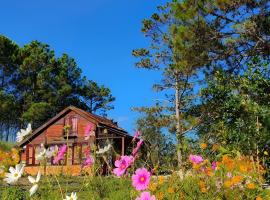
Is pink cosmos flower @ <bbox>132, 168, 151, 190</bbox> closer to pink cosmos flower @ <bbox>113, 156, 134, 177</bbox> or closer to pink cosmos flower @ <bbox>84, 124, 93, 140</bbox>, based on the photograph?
pink cosmos flower @ <bbox>113, 156, 134, 177</bbox>

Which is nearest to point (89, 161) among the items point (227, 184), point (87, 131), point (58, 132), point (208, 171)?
point (87, 131)

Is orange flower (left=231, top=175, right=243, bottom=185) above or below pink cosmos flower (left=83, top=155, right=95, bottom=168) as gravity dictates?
below

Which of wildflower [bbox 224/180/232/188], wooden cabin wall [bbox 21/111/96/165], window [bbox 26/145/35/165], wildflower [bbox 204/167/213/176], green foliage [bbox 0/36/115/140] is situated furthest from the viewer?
green foliage [bbox 0/36/115/140]

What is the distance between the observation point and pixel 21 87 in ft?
174

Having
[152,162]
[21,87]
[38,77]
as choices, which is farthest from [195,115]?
[21,87]

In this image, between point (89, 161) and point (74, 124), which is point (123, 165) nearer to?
point (89, 161)

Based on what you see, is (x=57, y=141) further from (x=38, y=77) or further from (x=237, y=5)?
A: (x=237, y=5)

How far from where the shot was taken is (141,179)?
2.18 m

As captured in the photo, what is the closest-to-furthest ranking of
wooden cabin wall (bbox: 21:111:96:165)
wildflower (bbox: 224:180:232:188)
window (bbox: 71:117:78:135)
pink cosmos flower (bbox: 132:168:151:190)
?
1. pink cosmos flower (bbox: 132:168:151:190)
2. wildflower (bbox: 224:180:232:188)
3. wooden cabin wall (bbox: 21:111:96:165)
4. window (bbox: 71:117:78:135)

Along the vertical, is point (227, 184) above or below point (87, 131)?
below

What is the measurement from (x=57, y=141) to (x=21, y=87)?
1889 centimetres

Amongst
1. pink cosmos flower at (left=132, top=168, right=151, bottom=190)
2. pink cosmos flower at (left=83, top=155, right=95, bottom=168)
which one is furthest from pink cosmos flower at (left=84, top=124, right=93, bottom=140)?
pink cosmos flower at (left=132, top=168, right=151, bottom=190)

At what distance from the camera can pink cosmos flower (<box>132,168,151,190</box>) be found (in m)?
2.13

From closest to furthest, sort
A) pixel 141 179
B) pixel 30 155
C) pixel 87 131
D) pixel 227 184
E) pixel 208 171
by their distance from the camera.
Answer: pixel 141 179 < pixel 87 131 < pixel 227 184 < pixel 208 171 < pixel 30 155
